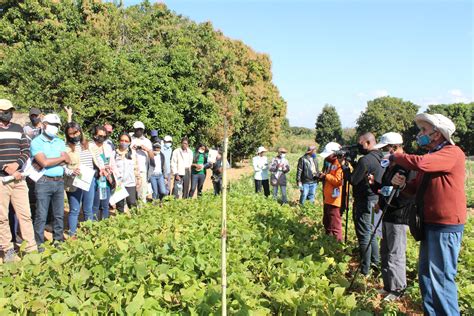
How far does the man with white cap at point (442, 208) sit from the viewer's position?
128 inches

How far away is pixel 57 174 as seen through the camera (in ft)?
17.3

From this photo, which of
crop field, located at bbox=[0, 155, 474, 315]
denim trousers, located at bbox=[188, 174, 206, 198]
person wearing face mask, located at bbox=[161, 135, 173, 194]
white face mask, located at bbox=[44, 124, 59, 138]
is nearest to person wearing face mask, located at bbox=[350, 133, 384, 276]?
crop field, located at bbox=[0, 155, 474, 315]

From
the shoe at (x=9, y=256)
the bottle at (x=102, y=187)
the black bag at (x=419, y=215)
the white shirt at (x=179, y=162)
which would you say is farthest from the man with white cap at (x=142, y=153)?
the black bag at (x=419, y=215)

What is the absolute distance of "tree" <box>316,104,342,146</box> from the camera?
2798 inches

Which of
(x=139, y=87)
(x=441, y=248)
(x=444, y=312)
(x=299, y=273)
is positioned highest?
(x=139, y=87)

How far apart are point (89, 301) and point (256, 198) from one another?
17.7 ft

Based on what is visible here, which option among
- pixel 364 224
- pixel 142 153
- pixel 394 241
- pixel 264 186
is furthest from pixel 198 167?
pixel 394 241

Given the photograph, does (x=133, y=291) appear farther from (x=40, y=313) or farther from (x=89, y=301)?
(x=40, y=313)

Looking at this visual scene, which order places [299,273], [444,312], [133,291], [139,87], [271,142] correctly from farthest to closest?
[271,142]
[139,87]
[299,273]
[444,312]
[133,291]

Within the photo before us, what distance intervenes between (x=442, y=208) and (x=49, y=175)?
16.0 feet

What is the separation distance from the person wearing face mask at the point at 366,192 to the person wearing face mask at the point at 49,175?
4.09 meters

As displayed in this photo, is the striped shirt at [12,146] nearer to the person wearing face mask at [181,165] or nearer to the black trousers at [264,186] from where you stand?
the person wearing face mask at [181,165]

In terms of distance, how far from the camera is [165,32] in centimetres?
2028

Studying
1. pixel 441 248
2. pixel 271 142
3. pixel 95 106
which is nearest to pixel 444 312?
pixel 441 248
